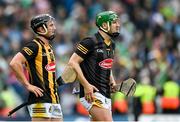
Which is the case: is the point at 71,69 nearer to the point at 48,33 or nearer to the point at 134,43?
the point at 48,33

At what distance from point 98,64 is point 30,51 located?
1137 millimetres

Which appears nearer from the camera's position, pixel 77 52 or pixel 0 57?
pixel 77 52

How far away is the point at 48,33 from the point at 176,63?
30.7ft

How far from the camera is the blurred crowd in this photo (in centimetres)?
2003

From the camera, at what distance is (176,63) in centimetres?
2109

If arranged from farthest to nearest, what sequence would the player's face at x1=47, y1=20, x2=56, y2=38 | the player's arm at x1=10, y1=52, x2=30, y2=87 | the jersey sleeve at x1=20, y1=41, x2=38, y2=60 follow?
the player's face at x1=47, y1=20, x2=56, y2=38, the jersey sleeve at x1=20, y1=41, x2=38, y2=60, the player's arm at x1=10, y1=52, x2=30, y2=87

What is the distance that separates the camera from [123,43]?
2286cm

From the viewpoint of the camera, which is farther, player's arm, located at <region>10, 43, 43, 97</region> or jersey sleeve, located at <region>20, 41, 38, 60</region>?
jersey sleeve, located at <region>20, 41, 38, 60</region>

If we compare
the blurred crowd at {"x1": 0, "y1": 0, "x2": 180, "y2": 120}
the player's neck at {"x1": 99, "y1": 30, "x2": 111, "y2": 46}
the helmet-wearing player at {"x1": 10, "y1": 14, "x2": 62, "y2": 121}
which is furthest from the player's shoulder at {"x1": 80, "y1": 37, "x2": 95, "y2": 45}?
the blurred crowd at {"x1": 0, "y1": 0, "x2": 180, "y2": 120}

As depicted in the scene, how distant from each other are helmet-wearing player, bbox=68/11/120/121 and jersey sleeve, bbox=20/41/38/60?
67 cm

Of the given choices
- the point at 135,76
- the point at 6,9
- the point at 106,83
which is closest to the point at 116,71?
the point at 135,76

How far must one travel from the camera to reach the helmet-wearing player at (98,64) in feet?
40.6

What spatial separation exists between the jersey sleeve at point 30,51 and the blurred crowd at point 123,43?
6210 mm

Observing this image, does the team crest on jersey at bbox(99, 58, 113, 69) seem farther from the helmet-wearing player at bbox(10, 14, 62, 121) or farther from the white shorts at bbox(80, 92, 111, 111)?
the helmet-wearing player at bbox(10, 14, 62, 121)
